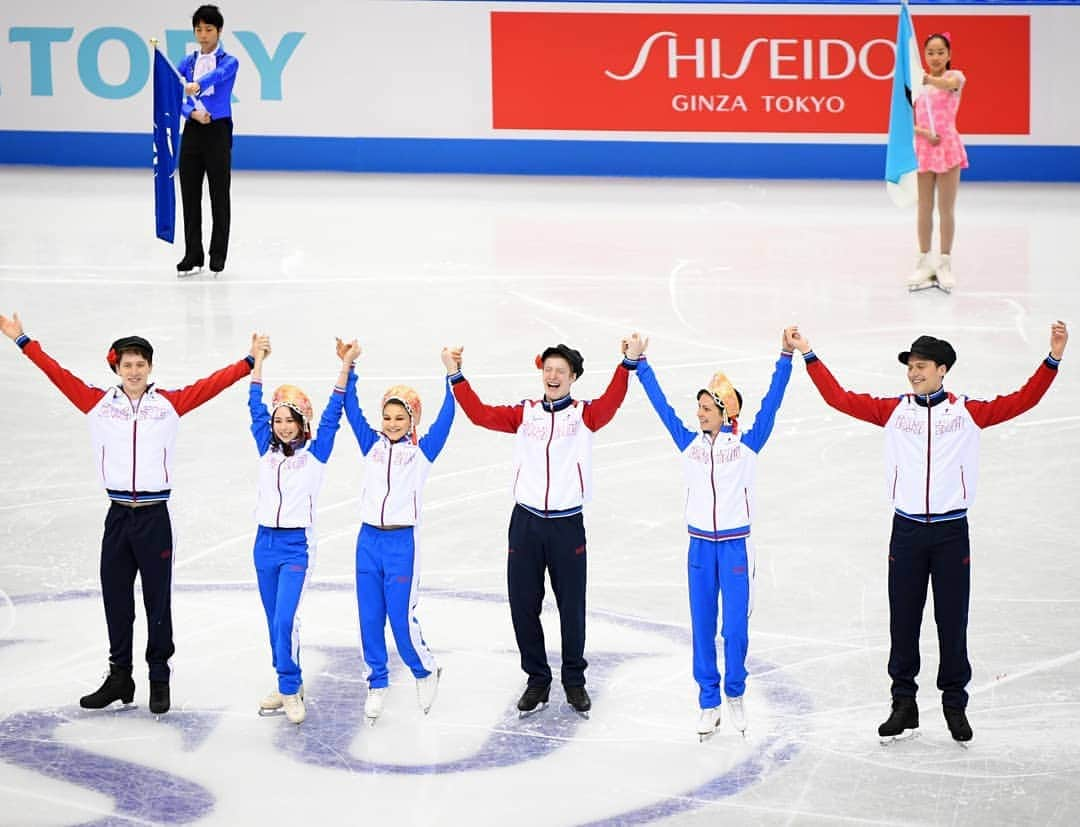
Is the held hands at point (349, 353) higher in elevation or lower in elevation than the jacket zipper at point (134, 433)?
higher

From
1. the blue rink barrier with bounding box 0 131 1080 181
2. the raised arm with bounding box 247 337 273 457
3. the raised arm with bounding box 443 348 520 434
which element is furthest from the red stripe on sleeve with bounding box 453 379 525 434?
the blue rink barrier with bounding box 0 131 1080 181

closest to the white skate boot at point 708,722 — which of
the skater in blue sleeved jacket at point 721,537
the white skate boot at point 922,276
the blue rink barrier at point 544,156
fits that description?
the skater in blue sleeved jacket at point 721,537

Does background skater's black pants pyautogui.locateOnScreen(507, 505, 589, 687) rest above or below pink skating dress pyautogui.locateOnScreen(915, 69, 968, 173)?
below

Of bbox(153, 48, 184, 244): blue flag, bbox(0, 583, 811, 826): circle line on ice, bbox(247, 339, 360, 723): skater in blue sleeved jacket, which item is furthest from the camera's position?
bbox(153, 48, 184, 244): blue flag

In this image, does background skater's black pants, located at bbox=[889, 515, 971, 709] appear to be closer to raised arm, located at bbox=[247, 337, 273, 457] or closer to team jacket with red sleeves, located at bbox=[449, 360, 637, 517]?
team jacket with red sleeves, located at bbox=[449, 360, 637, 517]

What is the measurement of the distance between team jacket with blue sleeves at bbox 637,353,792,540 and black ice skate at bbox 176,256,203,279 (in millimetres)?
9063

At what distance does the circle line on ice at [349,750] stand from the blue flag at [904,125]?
27.5 ft

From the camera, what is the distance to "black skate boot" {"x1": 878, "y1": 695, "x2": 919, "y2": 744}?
7.19m

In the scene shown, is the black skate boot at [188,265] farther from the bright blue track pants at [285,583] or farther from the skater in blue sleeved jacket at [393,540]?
the bright blue track pants at [285,583]

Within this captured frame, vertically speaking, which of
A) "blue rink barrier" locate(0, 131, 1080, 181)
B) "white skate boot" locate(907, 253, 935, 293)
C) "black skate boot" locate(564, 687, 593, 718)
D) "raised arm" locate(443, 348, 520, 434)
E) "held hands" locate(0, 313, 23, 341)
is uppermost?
"blue rink barrier" locate(0, 131, 1080, 181)

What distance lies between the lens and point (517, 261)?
16484mm

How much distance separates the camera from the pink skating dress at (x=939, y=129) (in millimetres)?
15203

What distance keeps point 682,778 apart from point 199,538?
144 inches

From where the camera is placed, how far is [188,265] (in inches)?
617
